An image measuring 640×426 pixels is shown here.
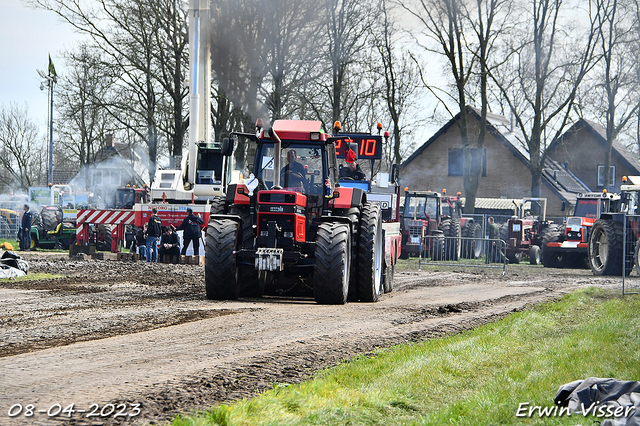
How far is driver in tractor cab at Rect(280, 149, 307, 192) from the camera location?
1177cm

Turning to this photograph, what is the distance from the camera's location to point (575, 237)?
24578mm

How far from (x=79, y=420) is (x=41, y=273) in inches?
504

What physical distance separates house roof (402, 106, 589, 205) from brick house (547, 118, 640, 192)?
0.88 meters

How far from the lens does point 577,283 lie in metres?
17.8

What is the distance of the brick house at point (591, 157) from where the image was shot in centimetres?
5250

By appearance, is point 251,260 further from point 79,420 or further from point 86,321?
point 79,420

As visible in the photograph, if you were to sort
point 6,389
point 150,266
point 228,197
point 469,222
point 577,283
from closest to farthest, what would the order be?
point 6,389 → point 228,197 → point 577,283 → point 150,266 → point 469,222

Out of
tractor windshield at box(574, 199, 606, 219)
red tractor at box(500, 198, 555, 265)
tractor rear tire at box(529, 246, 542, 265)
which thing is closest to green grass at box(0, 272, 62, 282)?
tractor windshield at box(574, 199, 606, 219)

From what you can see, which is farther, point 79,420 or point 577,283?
point 577,283

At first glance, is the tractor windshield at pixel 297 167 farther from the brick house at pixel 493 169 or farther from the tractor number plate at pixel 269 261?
the brick house at pixel 493 169

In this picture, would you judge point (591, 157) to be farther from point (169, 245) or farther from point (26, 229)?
point (26, 229)

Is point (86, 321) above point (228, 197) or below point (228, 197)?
below

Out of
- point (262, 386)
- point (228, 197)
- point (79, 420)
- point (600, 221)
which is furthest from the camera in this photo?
point (600, 221)

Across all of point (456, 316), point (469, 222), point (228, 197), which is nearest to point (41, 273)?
point (228, 197)
